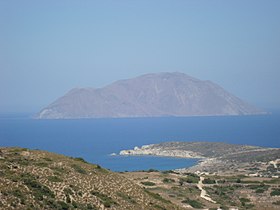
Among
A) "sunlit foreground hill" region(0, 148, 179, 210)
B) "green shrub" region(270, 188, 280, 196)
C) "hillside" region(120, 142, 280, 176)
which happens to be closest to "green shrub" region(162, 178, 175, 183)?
"green shrub" region(270, 188, 280, 196)

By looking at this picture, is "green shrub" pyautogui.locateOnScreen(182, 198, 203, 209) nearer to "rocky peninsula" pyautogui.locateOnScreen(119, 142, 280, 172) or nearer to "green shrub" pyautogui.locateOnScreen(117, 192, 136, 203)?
"green shrub" pyautogui.locateOnScreen(117, 192, 136, 203)

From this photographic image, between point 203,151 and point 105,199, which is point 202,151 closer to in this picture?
point 203,151

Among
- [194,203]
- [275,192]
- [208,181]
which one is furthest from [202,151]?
[194,203]

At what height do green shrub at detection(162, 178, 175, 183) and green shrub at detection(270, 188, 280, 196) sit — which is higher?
green shrub at detection(162, 178, 175, 183)

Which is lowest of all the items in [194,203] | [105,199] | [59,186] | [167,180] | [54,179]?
[194,203]

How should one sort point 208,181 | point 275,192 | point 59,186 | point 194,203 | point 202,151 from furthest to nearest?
point 202,151 < point 208,181 < point 275,192 < point 194,203 < point 59,186

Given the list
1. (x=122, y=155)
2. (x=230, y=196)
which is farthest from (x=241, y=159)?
(x=230, y=196)

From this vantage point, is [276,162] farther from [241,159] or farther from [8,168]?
[8,168]

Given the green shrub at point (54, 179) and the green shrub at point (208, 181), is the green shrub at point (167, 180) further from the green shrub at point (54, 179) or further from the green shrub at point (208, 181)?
the green shrub at point (54, 179)

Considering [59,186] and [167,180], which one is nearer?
[59,186]
